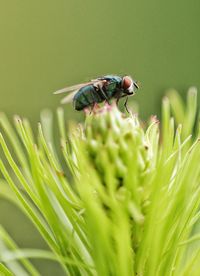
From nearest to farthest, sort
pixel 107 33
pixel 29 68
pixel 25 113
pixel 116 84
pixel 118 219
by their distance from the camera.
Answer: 1. pixel 118 219
2. pixel 116 84
3. pixel 25 113
4. pixel 29 68
5. pixel 107 33

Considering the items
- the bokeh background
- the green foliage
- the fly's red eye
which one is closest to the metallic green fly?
the fly's red eye

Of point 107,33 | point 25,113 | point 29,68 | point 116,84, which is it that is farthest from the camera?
point 107,33

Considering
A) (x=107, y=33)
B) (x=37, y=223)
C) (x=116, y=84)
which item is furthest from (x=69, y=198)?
(x=107, y=33)

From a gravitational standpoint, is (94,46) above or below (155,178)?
below

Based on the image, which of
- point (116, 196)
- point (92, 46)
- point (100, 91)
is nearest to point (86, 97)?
point (100, 91)

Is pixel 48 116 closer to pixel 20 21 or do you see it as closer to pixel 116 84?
pixel 116 84

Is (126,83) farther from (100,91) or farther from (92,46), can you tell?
(92,46)

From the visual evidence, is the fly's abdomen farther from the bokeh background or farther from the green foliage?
the bokeh background

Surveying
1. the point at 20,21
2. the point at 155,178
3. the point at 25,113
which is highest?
the point at 155,178

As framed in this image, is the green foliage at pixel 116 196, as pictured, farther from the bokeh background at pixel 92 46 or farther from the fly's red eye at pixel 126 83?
the bokeh background at pixel 92 46
